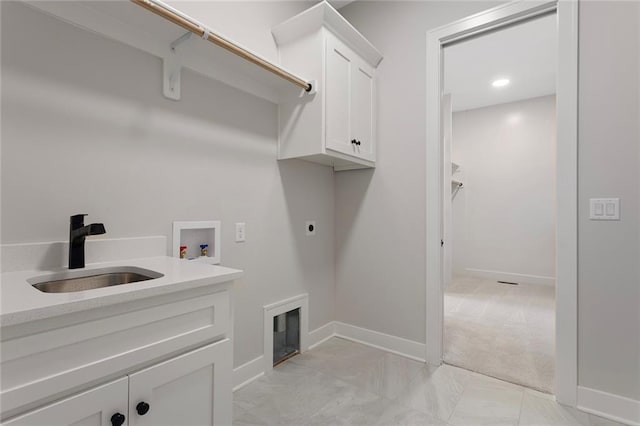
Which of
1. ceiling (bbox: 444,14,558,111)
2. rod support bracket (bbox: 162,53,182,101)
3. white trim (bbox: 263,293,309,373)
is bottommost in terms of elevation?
white trim (bbox: 263,293,309,373)

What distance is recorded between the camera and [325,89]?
188 cm

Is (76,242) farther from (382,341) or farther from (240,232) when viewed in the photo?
(382,341)

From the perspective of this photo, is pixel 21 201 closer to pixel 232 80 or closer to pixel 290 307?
pixel 232 80

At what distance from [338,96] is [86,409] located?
1906mm

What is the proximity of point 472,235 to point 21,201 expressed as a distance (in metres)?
5.36

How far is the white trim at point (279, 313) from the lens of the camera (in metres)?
1.97

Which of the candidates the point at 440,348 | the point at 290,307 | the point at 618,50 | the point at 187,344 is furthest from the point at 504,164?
the point at 187,344

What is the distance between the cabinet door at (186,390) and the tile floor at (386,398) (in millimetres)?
597

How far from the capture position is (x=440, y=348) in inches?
82.7

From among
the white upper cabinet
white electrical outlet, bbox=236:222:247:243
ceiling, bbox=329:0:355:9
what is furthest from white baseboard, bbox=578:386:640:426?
ceiling, bbox=329:0:355:9

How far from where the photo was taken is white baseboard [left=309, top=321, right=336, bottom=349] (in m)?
2.37

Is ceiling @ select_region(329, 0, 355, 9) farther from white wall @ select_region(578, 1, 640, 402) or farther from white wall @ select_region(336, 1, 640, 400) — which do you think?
white wall @ select_region(578, 1, 640, 402)

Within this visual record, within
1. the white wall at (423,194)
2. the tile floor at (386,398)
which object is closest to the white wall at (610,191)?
the white wall at (423,194)

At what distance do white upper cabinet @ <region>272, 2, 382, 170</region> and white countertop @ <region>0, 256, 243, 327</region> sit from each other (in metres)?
1.09
